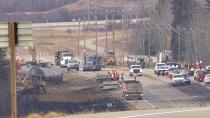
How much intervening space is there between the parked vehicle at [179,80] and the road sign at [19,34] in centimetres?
6223

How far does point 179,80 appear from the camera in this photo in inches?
3091

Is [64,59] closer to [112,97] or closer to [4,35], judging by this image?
[112,97]

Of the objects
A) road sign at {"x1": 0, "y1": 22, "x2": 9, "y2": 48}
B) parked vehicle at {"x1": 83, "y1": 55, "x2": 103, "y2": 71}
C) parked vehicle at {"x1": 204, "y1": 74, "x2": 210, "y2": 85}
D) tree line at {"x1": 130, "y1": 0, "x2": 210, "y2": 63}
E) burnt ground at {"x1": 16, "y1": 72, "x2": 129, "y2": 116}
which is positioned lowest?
burnt ground at {"x1": 16, "y1": 72, "x2": 129, "y2": 116}

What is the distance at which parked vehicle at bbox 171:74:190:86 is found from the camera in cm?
7831

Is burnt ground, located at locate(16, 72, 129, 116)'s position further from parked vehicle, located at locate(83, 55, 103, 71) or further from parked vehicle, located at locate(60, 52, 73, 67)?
parked vehicle, located at locate(60, 52, 73, 67)

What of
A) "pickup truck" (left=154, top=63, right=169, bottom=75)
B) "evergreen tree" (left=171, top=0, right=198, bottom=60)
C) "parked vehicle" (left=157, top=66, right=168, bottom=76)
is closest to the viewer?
"parked vehicle" (left=157, top=66, right=168, bottom=76)

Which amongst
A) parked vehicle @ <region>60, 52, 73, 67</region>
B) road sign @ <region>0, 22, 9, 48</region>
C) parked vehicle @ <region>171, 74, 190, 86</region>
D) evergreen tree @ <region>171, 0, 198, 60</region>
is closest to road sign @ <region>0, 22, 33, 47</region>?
road sign @ <region>0, 22, 9, 48</region>

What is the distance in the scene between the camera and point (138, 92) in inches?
2522

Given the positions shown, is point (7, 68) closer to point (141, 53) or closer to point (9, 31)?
point (9, 31)

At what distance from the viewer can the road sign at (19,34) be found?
16250mm

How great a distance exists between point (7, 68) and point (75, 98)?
25.0 feet

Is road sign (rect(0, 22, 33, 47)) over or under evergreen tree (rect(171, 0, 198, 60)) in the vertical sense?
under

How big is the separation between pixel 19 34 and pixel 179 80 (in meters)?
62.8

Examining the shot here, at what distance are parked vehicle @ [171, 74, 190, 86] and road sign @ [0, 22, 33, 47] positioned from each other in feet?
204
